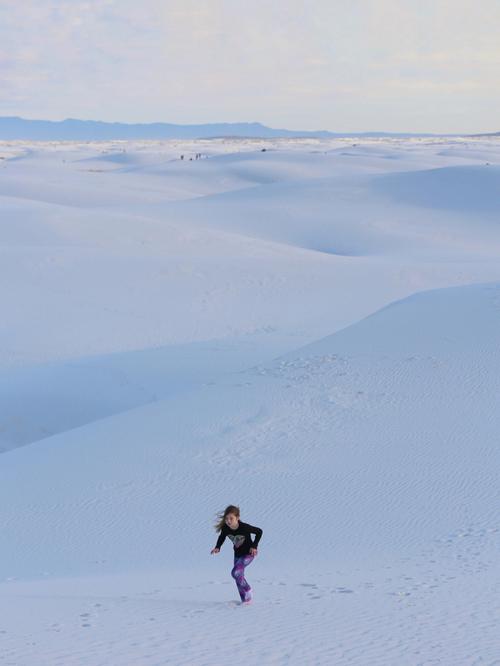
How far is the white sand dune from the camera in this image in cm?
600

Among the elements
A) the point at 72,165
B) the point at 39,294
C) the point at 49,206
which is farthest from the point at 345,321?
the point at 72,165

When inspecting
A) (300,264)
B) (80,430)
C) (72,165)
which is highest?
(72,165)

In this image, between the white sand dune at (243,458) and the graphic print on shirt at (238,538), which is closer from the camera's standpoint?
the white sand dune at (243,458)

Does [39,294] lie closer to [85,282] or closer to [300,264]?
[85,282]

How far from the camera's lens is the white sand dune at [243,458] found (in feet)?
19.7

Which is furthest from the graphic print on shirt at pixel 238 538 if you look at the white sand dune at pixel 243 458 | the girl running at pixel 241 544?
the white sand dune at pixel 243 458

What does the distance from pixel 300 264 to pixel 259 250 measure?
213cm

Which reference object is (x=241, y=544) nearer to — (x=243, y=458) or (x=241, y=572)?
(x=241, y=572)

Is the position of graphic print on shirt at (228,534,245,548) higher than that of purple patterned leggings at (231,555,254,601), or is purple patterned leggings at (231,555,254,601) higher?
graphic print on shirt at (228,534,245,548)

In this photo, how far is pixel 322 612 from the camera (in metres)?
6.34

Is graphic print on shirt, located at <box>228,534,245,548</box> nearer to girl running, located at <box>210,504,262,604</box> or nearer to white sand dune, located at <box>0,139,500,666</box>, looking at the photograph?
girl running, located at <box>210,504,262,604</box>

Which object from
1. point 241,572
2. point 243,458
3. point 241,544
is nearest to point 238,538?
point 241,544

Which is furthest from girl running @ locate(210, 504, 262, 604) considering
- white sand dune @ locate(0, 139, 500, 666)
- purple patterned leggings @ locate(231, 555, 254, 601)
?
white sand dune @ locate(0, 139, 500, 666)

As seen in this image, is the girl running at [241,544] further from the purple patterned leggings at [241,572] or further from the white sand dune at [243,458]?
the white sand dune at [243,458]
